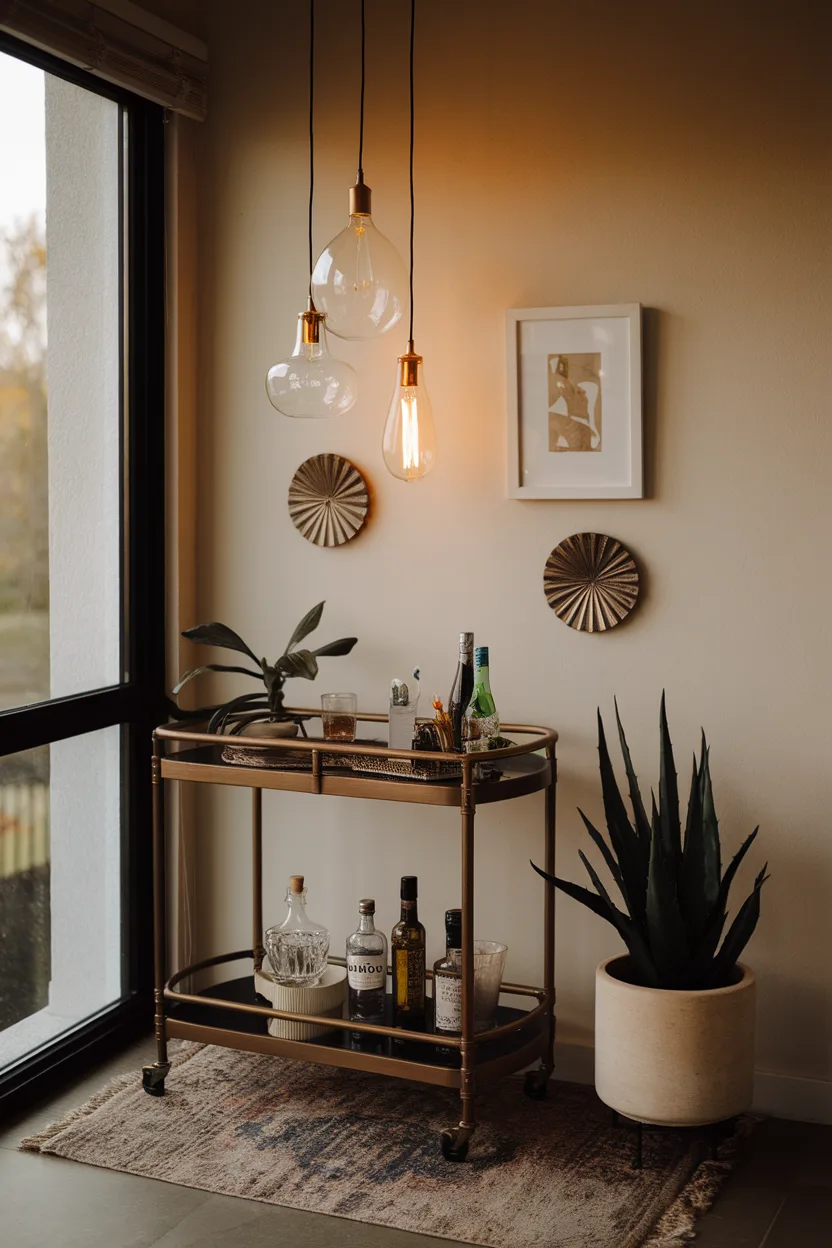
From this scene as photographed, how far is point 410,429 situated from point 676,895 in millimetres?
1092

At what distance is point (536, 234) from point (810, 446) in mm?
753

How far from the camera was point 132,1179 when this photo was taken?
2.42 m

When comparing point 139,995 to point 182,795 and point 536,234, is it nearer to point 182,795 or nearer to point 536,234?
point 182,795

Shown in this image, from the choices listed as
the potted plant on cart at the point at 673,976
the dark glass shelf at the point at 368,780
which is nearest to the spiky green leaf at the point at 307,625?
the dark glass shelf at the point at 368,780

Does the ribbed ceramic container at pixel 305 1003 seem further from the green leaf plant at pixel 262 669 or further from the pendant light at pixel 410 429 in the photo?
the pendant light at pixel 410 429

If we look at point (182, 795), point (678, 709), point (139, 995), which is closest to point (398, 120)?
point (678, 709)

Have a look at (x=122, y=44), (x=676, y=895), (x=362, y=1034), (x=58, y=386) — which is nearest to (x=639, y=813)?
(x=676, y=895)

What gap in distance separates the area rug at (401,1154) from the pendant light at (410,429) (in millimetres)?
1340

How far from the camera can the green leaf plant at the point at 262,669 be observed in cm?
274

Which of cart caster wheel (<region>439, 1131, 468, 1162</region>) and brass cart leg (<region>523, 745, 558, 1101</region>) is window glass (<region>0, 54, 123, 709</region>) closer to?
brass cart leg (<region>523, 745, 558, 1101</region>)

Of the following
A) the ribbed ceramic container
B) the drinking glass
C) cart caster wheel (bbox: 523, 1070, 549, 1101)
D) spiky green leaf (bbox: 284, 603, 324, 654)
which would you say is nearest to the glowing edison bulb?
spiky green leaf (bbox: 284, 603, 324, 654)

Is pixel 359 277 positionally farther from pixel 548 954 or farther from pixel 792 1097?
pixel 792 1097

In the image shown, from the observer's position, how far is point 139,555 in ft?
10.2

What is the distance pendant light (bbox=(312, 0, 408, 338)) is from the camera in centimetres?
243
